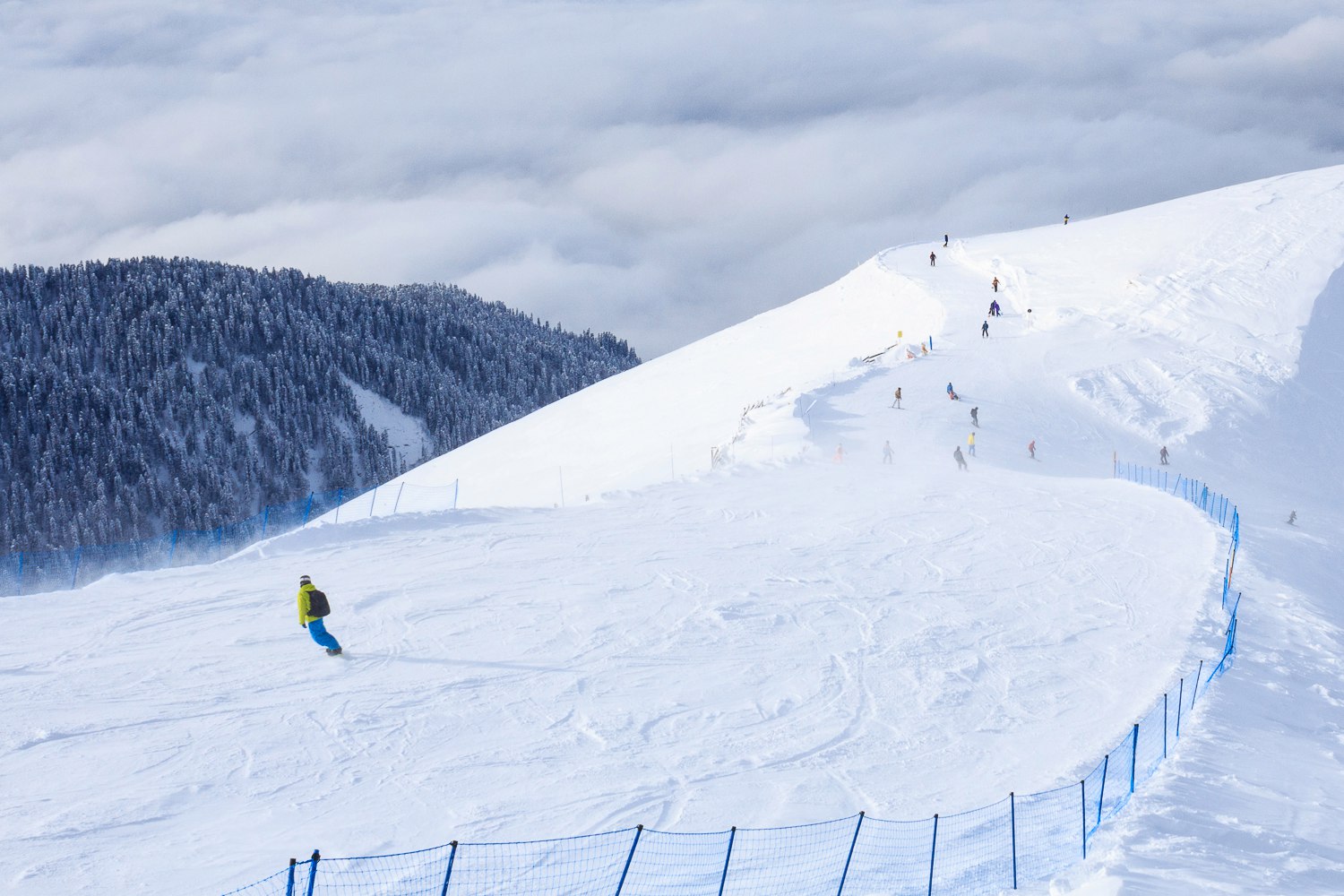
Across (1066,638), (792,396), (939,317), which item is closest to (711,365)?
(939,317)

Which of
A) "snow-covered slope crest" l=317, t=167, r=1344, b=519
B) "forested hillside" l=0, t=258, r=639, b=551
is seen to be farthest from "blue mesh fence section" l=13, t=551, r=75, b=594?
"forested hillside" l=0, t=258, r=639, b=551

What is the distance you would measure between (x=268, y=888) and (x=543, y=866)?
2553 millimetres

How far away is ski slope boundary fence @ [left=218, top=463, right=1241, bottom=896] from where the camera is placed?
10.5 meters

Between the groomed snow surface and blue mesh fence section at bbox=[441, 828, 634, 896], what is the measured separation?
0.99 feet

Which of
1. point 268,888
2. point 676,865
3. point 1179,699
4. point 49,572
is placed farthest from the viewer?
point 49,572

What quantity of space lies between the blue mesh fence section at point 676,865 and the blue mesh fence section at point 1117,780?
4169 millimetres

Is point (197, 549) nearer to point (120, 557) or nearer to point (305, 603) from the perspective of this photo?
point (120, 557)

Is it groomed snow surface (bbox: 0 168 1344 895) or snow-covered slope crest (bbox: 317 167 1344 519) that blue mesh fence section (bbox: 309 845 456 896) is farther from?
snow-covered slope crest (bbox: 317 167 1344 519)

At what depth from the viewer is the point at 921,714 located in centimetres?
1562

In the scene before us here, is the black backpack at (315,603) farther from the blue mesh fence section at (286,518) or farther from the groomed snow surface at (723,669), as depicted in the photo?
the blue mesh fence section at (286,518)

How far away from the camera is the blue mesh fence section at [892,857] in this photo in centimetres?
1095

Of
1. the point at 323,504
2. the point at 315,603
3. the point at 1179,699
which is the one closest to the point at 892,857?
the point at 1179,699

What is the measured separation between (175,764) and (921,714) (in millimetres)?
9661

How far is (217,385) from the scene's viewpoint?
152 meters
